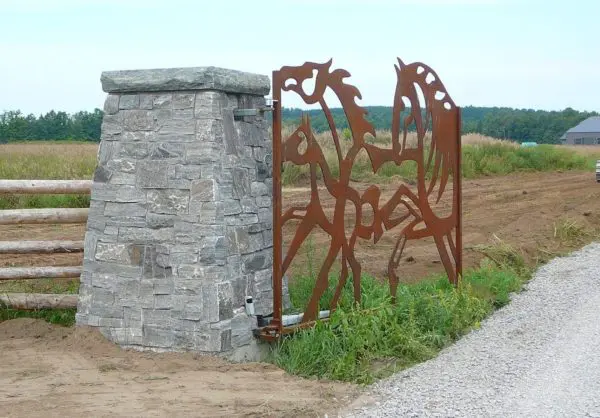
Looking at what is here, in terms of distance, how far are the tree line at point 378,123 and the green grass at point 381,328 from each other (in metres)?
1.84

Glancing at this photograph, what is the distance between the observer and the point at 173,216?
7.34m

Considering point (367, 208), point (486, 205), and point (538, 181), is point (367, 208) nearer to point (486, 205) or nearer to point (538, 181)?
point (486, 205)

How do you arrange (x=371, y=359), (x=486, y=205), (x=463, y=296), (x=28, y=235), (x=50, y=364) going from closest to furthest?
(x=50, y=364) → (x=371, y=359) → (x=463, y=296) → (x=28, y=235) → (x=486, y=205)

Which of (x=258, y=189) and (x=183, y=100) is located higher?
(x=183, y=100)

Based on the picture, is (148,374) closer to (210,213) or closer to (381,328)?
(210,213)

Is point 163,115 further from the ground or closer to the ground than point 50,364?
further from the ground

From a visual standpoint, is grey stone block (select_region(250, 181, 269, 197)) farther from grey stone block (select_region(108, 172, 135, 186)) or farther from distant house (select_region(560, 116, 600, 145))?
distant house (select_region(560, 116, 600, 145))

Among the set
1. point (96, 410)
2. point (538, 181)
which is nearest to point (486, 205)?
point (538, 181)

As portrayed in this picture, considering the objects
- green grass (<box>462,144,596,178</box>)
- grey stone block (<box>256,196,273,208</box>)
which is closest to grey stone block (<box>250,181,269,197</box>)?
grey stone block (<box>256,196,273,208</box>)

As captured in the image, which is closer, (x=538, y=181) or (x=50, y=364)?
(x=50, y=364)

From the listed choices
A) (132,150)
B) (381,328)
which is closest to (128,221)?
(132,150)

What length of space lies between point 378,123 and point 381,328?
2343 cm

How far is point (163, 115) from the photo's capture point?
7.40m

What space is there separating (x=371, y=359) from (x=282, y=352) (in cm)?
78
